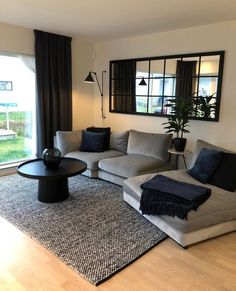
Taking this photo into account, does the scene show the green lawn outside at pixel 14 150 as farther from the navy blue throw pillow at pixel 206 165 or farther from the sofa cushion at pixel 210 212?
the navy blue throw pillow at pixel 206 165

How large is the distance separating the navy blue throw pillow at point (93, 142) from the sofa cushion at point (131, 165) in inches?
20.6

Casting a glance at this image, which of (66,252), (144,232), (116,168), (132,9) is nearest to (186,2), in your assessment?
(132,9)

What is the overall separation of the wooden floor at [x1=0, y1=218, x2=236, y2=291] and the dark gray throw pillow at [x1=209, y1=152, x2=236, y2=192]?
0.65m

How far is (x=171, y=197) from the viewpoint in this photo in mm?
2693

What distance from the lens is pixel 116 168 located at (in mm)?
3957

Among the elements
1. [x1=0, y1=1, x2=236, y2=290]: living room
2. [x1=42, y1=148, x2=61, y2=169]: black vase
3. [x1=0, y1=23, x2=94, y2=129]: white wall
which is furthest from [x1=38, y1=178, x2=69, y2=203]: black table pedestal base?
[x1=0, y1=23, x2=94, y2=129]: white wall

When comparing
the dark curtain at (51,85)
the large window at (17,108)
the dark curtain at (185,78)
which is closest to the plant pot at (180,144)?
the dark curtain at (185,78)

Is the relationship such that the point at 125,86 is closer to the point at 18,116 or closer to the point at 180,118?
the point at 180,118

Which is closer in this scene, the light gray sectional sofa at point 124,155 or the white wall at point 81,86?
the light gray sectional sofa at point 124,155

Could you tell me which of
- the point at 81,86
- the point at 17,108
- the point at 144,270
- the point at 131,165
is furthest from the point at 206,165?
the point at 17,108

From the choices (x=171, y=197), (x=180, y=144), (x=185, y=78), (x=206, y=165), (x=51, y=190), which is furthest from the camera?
(x=185, y=78)

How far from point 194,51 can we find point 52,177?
286cm

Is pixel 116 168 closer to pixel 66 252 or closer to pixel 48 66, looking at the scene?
pixel 66 252

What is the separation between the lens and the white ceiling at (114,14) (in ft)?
10.3
